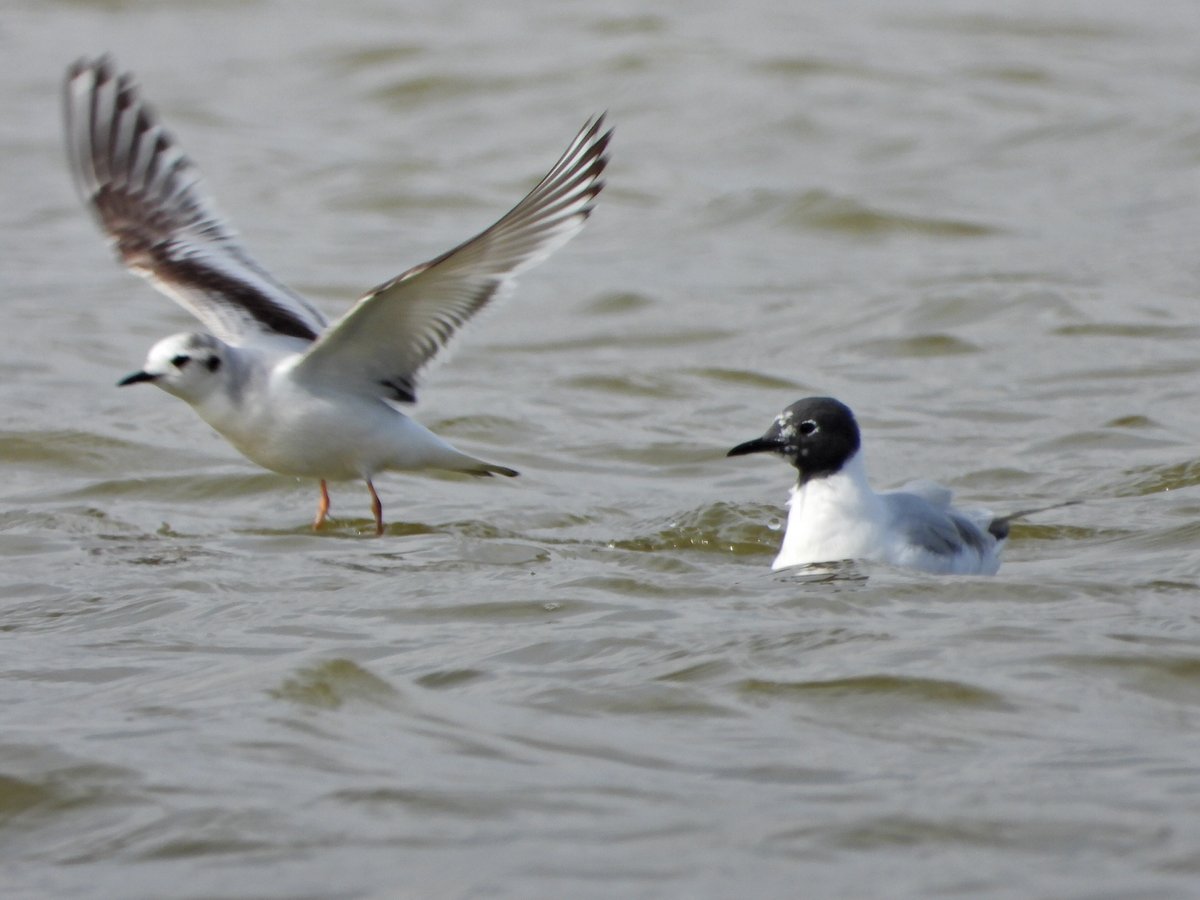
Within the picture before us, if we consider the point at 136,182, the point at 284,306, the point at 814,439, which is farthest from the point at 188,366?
the point at 814,439

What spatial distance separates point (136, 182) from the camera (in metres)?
9.12

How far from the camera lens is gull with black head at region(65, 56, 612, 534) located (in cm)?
709

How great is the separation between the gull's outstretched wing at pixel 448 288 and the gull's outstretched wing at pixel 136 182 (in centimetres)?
114

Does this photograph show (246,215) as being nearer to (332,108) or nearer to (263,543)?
(332,108)

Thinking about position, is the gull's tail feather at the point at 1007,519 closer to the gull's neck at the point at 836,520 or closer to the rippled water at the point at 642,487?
the rippled water at the point at 642,487

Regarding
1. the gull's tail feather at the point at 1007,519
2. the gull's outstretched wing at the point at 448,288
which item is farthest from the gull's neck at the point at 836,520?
the gull's outstretched wing at the point at 448,288

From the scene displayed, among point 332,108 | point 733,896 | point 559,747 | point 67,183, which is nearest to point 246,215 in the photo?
point 67,183

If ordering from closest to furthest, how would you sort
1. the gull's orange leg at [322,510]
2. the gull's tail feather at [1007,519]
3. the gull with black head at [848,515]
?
the gull with black head at [848,515] < the gull's tail feather at [1007,519] < the gull's orange leg at [322,510]

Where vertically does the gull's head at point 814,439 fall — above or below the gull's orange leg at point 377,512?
above

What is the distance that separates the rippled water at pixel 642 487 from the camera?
180 inches

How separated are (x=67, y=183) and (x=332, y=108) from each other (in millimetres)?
2895

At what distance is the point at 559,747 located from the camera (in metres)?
5.04

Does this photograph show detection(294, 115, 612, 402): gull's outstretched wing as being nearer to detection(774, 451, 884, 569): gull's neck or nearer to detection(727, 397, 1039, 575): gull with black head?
detection(727, 397, 1039, 575): gull with black head

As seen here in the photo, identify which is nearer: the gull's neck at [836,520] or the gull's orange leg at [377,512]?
the gull's neck at [836,520]
